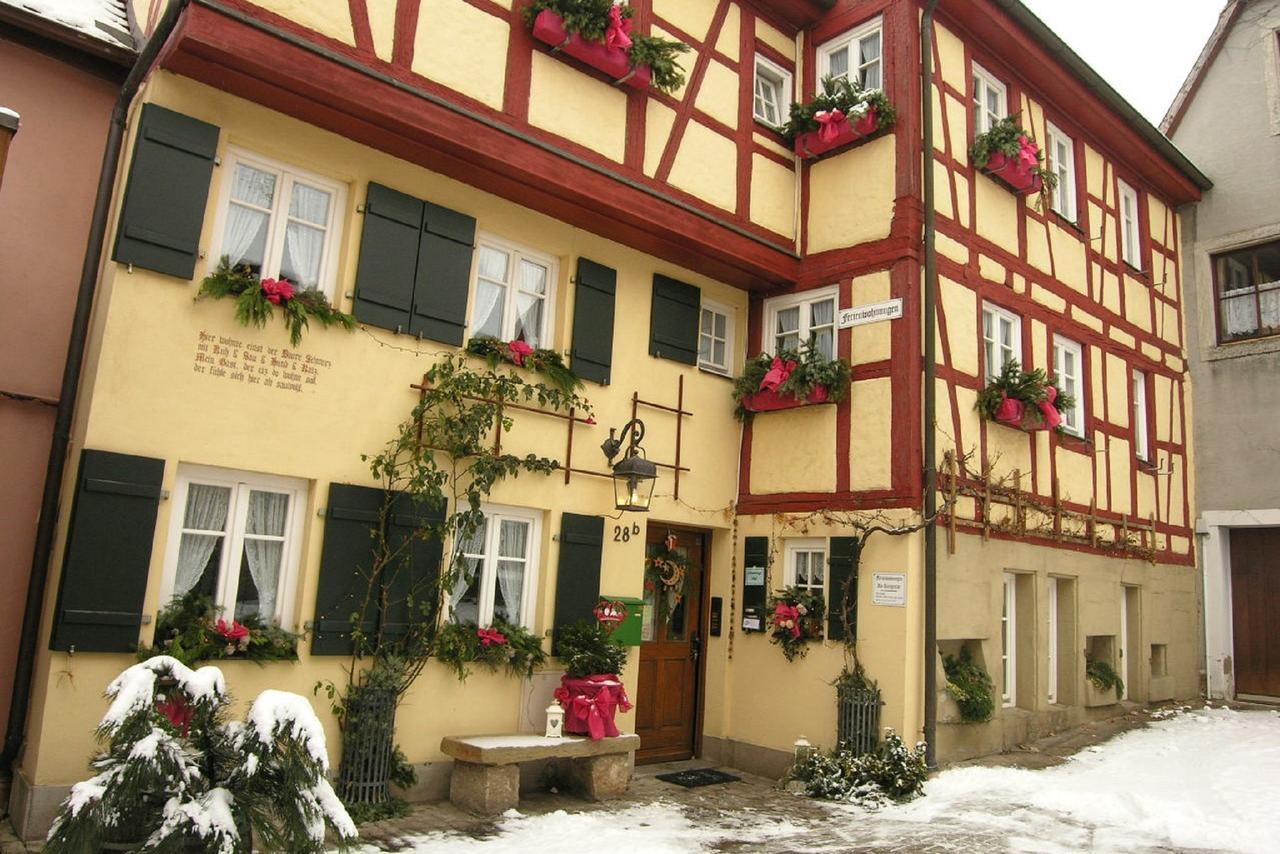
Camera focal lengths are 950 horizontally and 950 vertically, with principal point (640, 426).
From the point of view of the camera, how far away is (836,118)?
9242mm

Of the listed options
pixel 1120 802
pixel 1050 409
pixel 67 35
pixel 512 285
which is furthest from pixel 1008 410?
pixel 67 35

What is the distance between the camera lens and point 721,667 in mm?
9258

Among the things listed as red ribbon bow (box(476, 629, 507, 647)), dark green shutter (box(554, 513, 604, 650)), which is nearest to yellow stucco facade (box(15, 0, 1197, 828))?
dark green shutter (box(554, 513, 604, 650))

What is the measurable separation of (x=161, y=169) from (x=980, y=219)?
7587mm

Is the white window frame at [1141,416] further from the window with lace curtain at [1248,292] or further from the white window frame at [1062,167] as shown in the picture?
the white window frame at [1062,167]

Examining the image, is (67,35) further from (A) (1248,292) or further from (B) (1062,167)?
(A) (1248,292)

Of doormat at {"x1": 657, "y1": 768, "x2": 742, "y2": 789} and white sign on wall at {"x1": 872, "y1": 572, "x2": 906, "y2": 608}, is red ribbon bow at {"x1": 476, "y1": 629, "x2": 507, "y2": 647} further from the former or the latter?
white sign on wall at {"x1": 872, "y1": 572, "x2": 906, "y2": 608}

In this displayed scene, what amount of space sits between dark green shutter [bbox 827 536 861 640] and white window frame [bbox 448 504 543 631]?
8.78 ft

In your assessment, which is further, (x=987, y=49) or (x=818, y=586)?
(x=987, y=49)

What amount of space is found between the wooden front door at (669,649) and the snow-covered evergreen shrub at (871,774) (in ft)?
5.26

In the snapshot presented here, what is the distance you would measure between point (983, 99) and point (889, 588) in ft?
18.3

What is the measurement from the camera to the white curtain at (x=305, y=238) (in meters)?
6.92

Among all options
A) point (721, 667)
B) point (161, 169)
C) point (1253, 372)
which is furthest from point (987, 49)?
point (161, 169)

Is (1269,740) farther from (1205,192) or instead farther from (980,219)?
(1205,192)
